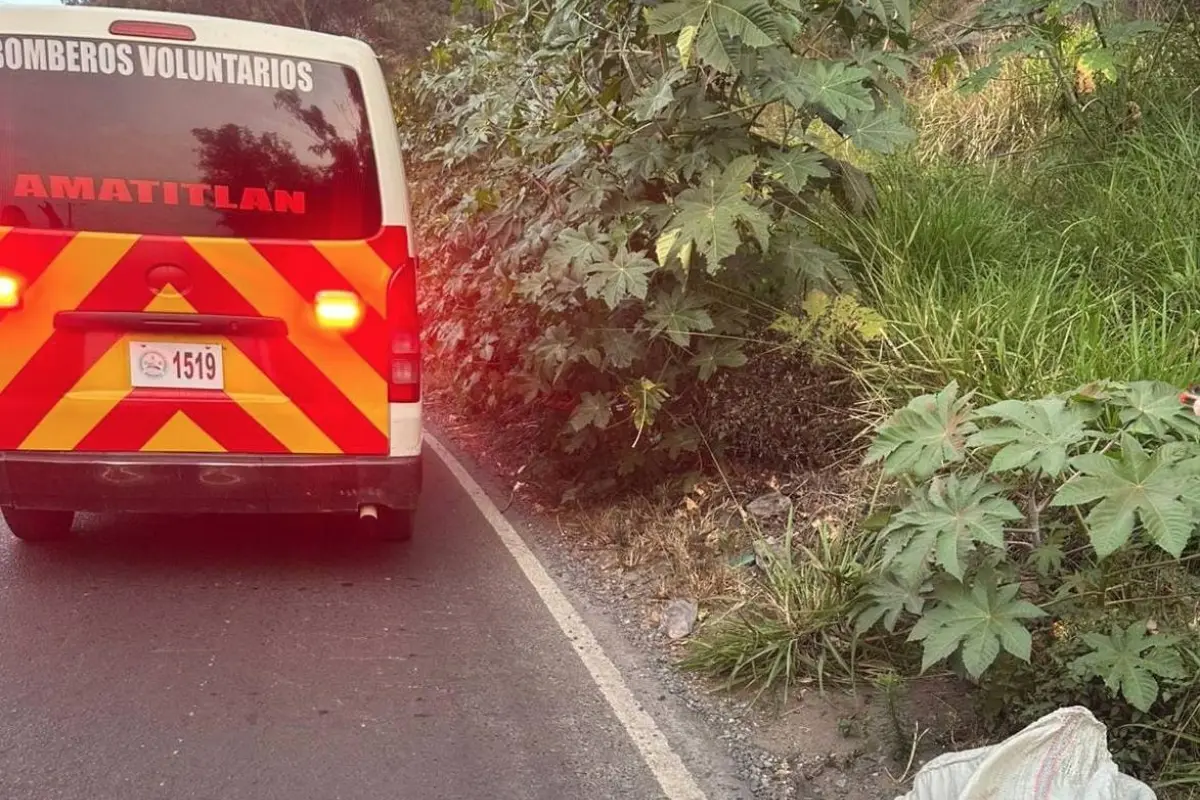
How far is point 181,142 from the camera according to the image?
3.98m

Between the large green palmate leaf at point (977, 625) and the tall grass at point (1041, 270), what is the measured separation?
4.28 ft

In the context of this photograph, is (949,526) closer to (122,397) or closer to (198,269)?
(198,269)

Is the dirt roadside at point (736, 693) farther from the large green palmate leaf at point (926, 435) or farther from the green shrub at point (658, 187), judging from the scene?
the large green palmate leaf at point (926, 435)

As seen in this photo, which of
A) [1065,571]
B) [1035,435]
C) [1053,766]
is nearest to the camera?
[1053,766]

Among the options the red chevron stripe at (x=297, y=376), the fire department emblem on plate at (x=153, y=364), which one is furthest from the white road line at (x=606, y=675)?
the fire department emblem on plate at (x=153, y=364)

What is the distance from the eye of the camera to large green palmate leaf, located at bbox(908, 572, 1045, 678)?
2871mm

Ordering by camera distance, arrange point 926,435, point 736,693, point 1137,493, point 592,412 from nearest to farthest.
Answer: point 1137,493, point 926,435, point 736,693, point 592,412

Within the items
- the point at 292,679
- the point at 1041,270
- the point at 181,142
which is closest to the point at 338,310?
the point at 181,142

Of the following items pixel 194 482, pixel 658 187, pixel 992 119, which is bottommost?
pixel 194 482

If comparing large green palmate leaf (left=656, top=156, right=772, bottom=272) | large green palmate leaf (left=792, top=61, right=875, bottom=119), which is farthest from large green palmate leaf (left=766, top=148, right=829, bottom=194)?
large green palmate leaf (left=792, top=61, right=875, bottom=119)

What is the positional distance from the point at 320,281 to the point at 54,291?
965 mm

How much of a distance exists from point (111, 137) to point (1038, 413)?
333 cm

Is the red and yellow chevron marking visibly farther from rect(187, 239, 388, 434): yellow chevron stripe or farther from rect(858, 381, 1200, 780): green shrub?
rect(858, 381, 1200, 780): green shrub

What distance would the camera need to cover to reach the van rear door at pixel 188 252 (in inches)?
154
